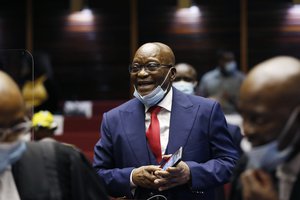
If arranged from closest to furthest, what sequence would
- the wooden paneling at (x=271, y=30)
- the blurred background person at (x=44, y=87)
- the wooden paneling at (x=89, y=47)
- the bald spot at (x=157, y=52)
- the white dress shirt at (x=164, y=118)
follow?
the white dress shirt at (x=164, y=118), the bald spot at (x=157, y=52), the blurred background person at (x=44, y=87), the wooden paneling at (x=271, y=30), the wooden paneling at (x=89, y=47)

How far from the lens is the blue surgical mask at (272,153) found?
2209 mm

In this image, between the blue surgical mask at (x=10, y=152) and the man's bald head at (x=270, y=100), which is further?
the blue surgical mask at (x=10, y=152)

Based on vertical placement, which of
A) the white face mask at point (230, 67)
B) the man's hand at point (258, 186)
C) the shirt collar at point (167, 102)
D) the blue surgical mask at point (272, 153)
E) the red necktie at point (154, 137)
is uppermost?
the blue surgical mask at point (272, 153)

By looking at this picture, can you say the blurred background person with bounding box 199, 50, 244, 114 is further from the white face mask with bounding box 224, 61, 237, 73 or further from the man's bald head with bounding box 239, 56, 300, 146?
the man's bald head with bounding box 239, 56, 300, 146

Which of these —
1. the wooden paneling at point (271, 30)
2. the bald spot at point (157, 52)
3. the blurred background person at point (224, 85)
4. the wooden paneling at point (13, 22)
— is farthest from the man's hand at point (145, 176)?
the wooden paneling at point (13, 22)

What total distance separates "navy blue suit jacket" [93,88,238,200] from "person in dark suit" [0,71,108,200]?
3.78 ft

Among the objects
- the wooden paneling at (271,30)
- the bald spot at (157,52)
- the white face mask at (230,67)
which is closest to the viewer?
the bald spot at (157,52)

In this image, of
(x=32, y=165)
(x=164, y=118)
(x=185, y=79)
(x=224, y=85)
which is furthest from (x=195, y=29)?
(x=32, y=165)

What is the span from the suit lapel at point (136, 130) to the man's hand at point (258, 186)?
5.09 ft

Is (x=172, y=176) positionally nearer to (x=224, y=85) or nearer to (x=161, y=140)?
(x=161, y=140)

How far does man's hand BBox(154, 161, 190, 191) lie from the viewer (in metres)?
3.58

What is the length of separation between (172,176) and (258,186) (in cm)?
139

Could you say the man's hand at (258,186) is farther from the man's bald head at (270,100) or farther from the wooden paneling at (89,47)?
the wooden paneling at (89,47)

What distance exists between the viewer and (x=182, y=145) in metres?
3.80
